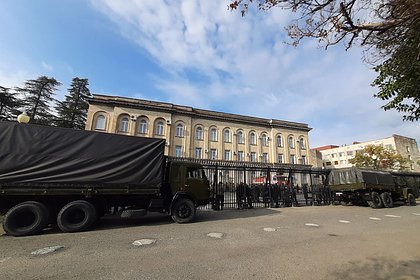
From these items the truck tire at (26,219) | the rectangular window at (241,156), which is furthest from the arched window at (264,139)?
the truck tire at (26,219)

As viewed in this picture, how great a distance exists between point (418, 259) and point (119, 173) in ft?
28.5

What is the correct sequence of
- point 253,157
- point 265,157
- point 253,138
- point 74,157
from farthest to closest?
1. point 253,138
2. point 265,157
3. point 253,157
4. point 74,157

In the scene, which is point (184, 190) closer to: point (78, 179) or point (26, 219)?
point (78, 179)

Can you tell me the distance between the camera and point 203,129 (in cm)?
3684

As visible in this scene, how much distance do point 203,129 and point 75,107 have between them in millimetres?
26585

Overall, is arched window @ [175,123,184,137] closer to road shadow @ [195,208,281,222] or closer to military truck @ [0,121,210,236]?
road shadow @ [195,208,281,222]

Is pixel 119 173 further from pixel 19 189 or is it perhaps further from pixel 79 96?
pixel 79 96

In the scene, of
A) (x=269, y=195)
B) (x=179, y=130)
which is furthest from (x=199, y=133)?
(x=269, y=195)

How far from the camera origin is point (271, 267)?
4.42 m

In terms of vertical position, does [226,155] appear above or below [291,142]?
below

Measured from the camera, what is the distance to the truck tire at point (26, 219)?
6434 millimetres

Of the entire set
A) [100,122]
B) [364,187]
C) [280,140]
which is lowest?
[364,187]

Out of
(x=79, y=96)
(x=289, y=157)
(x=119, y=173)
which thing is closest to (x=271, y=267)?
(x=119, y=173)

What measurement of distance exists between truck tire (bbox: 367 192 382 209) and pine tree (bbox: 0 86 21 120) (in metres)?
49.3
